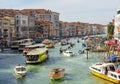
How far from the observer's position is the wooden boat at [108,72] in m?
27.3

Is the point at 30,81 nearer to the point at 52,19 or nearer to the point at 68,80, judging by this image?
the point at 68,80

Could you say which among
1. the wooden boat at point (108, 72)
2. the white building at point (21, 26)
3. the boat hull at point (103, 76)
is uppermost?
the white building at point (21, 26)

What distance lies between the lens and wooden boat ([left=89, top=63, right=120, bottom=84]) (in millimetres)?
27341

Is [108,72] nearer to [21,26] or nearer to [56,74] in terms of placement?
[56,74]

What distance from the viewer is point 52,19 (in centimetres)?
12275

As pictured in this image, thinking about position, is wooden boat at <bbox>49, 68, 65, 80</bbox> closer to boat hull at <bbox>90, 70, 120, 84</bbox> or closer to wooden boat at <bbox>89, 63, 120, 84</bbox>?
boat hull at <bbox>90, 70, 120, 84</bbox>

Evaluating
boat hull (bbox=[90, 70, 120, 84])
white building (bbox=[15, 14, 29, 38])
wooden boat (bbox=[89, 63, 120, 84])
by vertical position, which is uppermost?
white building (bbox=[15, 14, 29, 38])

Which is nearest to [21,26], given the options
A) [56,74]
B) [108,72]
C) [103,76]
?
[56,74]

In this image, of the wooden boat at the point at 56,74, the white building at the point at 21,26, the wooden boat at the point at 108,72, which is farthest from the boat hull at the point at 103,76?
the white building at the point at 21,26

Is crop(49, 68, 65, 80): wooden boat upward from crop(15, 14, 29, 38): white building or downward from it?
downward

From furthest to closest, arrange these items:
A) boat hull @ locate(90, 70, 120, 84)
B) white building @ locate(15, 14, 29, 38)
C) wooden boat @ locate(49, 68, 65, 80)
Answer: white building @ locate(15, 14, 29, 38) < wooden boat @ locate(49, 68, 65, 80) < boat hull @ locate(90, 70, 120, 84)

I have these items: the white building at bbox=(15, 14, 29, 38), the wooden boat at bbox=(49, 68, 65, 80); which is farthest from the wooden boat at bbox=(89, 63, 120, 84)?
the white building at bbox=(15, 14, 29, 38)

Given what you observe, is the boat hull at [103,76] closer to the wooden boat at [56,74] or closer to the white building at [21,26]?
the wooden boat at [56,74]

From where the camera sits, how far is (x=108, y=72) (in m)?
28.6
